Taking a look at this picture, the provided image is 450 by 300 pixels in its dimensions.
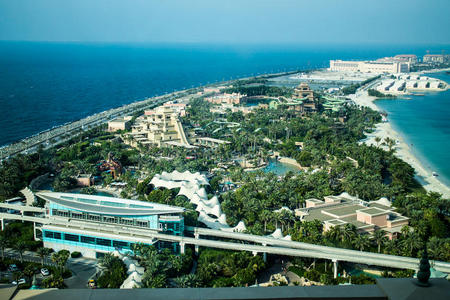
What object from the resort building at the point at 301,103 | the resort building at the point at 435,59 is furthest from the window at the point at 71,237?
the resort building at the point at 435,59

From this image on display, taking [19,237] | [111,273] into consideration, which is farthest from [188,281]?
[19,237]

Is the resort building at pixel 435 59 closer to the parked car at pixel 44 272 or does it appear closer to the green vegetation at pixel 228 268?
the green vegetation at pixel 228 268

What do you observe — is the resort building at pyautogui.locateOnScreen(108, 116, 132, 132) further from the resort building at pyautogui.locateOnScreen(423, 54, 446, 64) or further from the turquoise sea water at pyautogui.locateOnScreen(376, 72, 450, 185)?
the resort building at pyautogui.locateOnScreen(423, 54, 446, 64)

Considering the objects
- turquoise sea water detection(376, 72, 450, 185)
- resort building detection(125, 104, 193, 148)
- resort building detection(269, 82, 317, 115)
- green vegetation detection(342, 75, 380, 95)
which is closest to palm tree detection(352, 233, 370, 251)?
turquoise sea water detection(376, 72, 450, 185)

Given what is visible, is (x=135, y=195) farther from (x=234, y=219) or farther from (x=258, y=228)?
(x=258, y=228)

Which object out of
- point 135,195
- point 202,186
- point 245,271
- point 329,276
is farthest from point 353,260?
point 135,195

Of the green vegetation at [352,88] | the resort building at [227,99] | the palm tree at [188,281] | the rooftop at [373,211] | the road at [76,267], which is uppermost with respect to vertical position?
the green vegetation at [352,88]
